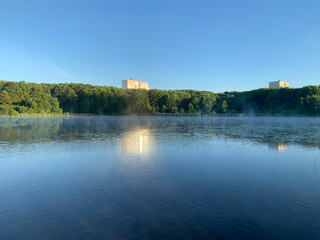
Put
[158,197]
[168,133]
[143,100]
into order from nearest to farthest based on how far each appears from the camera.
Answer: [158,197] < [168,133] < [143,100]

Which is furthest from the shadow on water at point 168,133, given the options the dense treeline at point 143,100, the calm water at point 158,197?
the dense treeline at point 143,100

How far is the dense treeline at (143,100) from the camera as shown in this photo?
126938mm

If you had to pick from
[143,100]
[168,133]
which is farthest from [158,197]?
[143,100]

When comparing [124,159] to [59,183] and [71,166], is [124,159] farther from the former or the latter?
[59,183]

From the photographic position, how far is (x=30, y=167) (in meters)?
13.5

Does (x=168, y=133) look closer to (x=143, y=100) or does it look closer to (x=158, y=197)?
(x=158, y=197)

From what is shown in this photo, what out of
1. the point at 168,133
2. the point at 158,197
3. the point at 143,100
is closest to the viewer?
the point at 158,197

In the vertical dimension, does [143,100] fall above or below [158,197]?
above

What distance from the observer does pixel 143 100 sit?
153750 mm

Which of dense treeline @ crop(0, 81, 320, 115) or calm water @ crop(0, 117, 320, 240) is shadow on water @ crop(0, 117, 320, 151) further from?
dense treeline @ crop(0, 81, 320, 115)

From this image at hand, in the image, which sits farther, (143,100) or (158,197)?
(143,100)

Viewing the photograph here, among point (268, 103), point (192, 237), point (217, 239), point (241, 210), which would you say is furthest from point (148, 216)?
point (268, 103)

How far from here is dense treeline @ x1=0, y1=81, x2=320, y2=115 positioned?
126938 mm

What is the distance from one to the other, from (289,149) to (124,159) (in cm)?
1345
